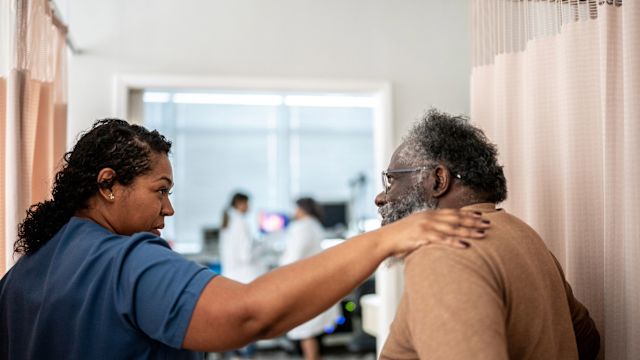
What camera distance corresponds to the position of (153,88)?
3080 millimetres

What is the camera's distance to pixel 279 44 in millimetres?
3156

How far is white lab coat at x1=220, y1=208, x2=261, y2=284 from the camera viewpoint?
5.39m

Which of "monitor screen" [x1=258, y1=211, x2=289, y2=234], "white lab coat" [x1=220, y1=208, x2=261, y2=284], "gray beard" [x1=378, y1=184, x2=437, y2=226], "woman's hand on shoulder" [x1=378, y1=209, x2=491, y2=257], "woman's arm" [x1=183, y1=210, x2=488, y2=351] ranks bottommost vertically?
"white lab coat" [x1=220, y1=208, x2=261, y2=284]

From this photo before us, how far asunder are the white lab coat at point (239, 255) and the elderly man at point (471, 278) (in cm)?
391

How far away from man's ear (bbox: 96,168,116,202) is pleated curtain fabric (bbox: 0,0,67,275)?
0.54 metres

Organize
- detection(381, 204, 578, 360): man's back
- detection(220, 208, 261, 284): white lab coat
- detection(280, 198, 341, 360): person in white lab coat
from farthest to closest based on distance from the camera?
detection(220, 208, 261, 284): white lab coat < detection(280, 198, 341, 360): person in white lab coat < detection(381, 204, 578, 360): man's back

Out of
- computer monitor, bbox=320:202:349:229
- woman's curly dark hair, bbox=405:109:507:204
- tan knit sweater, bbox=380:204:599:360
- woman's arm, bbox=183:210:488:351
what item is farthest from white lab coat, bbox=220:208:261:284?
woman's arm, bbox=183:210:488:351

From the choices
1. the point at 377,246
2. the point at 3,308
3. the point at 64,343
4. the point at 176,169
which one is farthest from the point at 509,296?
the point at 176,169

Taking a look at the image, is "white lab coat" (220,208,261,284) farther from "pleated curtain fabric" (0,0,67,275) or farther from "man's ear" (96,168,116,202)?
"man's ear" (96,168,116,202)

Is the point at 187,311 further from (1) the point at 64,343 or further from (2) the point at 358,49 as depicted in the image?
(2) the point at 358,49

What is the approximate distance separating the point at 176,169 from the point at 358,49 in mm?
4515

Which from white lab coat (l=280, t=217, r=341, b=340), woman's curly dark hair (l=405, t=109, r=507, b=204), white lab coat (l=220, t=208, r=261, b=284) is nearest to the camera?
woman's curly dark hair (l=405, t=109, r=507, b=204)

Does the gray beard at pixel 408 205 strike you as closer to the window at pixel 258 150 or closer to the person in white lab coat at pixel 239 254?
the person in white lab coat at pixel 239 254

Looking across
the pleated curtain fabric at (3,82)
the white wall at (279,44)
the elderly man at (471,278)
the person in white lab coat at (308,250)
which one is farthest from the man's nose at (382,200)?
the person in white lab coat at (308,250)
